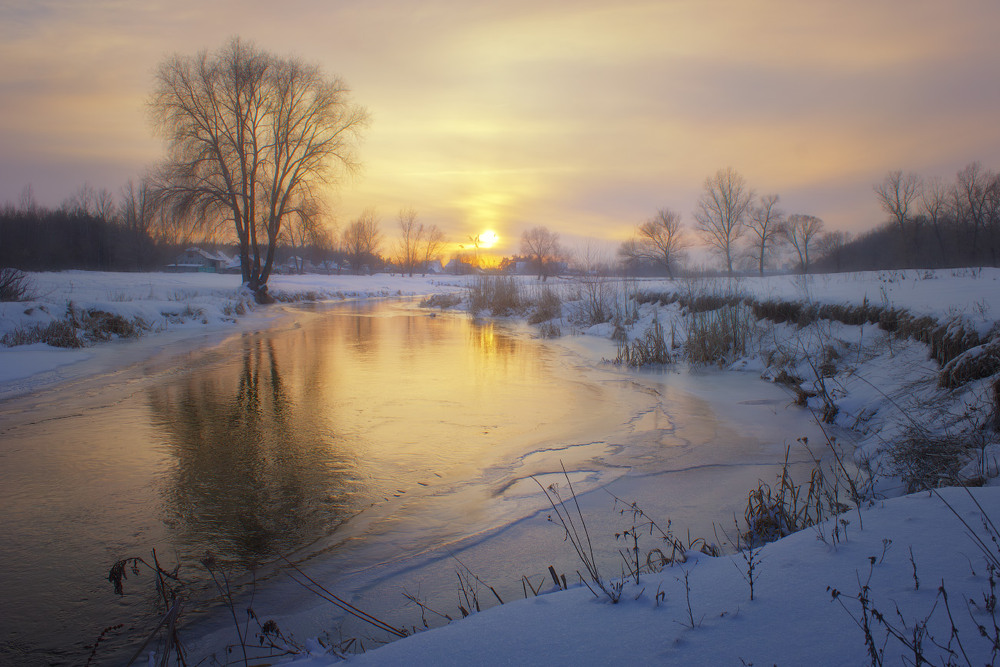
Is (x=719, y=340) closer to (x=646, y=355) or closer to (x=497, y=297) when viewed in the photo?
(x=646, y=355)

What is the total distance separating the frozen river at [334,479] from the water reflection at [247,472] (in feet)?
0.07

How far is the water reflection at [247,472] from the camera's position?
325cm

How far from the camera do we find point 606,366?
10109 mm

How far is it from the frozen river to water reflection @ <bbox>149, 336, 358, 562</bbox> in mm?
22

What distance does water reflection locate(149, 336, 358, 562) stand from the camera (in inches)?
128

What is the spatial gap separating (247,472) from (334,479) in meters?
0.76

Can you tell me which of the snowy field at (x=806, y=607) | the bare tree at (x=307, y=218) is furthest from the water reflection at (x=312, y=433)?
the bare tree at (x=307, y=218)

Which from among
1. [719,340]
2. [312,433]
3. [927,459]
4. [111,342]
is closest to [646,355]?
[719,340]

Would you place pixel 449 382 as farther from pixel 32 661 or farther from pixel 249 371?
pixel 32 661

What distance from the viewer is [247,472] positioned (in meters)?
4.26

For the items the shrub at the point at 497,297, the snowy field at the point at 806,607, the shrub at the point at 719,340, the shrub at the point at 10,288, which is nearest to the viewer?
the snowy field at the point at 806,607

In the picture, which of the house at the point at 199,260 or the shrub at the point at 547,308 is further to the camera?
the house at the point at 199,260

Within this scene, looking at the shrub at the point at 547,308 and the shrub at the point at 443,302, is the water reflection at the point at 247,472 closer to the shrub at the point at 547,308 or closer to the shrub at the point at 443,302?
the shrub at the point at 547,308

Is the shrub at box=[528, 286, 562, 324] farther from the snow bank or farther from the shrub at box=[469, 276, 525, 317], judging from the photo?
the snow bank
